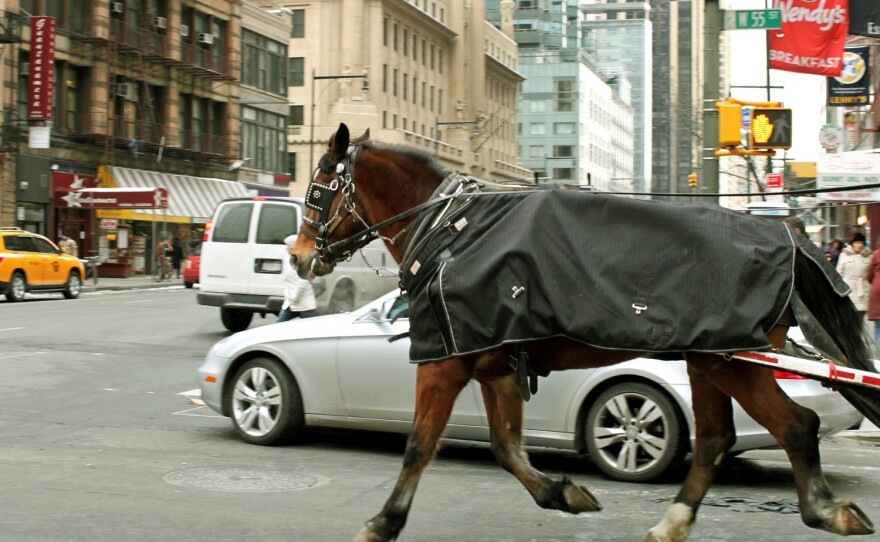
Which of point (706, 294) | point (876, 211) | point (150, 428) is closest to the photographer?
point (706, 294)

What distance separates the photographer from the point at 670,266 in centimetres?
541

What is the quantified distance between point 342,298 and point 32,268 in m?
14.3

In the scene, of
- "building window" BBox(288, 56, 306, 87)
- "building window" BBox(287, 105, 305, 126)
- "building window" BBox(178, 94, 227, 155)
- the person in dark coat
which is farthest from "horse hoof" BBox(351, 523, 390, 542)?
"building window" BBox(288, 56, 306, 87)

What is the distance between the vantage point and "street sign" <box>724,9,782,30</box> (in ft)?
50.6

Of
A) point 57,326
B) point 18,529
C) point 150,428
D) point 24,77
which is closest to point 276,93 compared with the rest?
point 24,77

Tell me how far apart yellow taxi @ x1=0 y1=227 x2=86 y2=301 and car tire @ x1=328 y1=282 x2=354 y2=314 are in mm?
13575

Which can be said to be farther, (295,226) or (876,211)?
(876,211)

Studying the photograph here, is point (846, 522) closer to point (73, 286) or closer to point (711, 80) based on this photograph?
point (711, 80)

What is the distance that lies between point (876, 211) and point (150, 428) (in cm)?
3407

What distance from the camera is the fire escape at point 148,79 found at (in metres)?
45.0

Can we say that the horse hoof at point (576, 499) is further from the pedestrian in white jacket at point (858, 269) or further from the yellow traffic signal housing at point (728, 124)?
the pedestrian in white jacket at point (858, 269)

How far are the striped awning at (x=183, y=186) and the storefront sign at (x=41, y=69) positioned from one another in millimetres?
6211

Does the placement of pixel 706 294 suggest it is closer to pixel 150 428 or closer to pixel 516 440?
pixel 516 440

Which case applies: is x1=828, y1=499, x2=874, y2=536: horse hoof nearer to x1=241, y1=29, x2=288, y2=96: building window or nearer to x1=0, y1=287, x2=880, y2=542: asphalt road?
x1=0, y1=287, x2=880, y2=542: asphalt road
